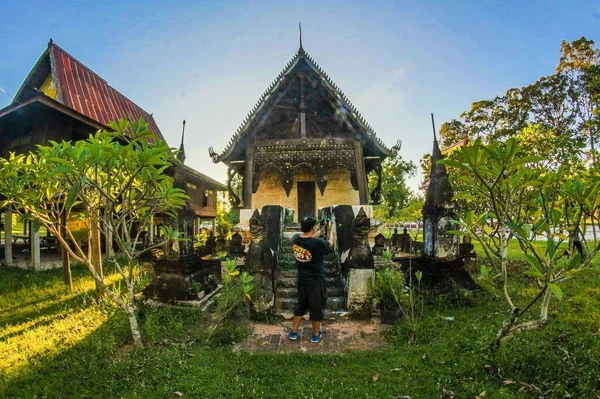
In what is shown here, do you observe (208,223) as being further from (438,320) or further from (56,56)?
(438,320)

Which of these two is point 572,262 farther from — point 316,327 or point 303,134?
point 303,134

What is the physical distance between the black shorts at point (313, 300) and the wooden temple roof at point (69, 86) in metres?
10.8

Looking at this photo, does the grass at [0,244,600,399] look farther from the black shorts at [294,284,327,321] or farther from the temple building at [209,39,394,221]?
the temple building at [209,39,394,221]

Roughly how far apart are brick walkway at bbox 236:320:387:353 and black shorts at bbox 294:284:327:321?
1.21 ft

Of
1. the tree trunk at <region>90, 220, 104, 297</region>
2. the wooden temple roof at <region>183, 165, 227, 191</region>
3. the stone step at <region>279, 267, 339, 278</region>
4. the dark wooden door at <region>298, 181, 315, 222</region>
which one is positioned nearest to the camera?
the stone step at <region>279, 267, 339, 278</region>

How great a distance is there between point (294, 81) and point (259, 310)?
8.00 metres

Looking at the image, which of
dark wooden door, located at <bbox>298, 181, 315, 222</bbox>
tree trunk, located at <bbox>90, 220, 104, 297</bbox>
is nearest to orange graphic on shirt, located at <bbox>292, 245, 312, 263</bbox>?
tree trunk, located at <bbox>90, 220, 104, 297</bbox>

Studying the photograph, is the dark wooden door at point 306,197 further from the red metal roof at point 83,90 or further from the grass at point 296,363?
the grass at point 296,363

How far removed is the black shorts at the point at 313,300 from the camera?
441 centimetres

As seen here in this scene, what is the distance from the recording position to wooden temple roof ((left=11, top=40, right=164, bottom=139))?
12.2 m

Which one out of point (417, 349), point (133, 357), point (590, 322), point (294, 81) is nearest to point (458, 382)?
point (417, 349)

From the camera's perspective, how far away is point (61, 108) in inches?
344

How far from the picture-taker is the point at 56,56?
42.2 ft

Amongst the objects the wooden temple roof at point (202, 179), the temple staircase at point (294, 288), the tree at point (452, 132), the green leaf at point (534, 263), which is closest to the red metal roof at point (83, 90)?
the wooden temple roof at point (202, 179)
